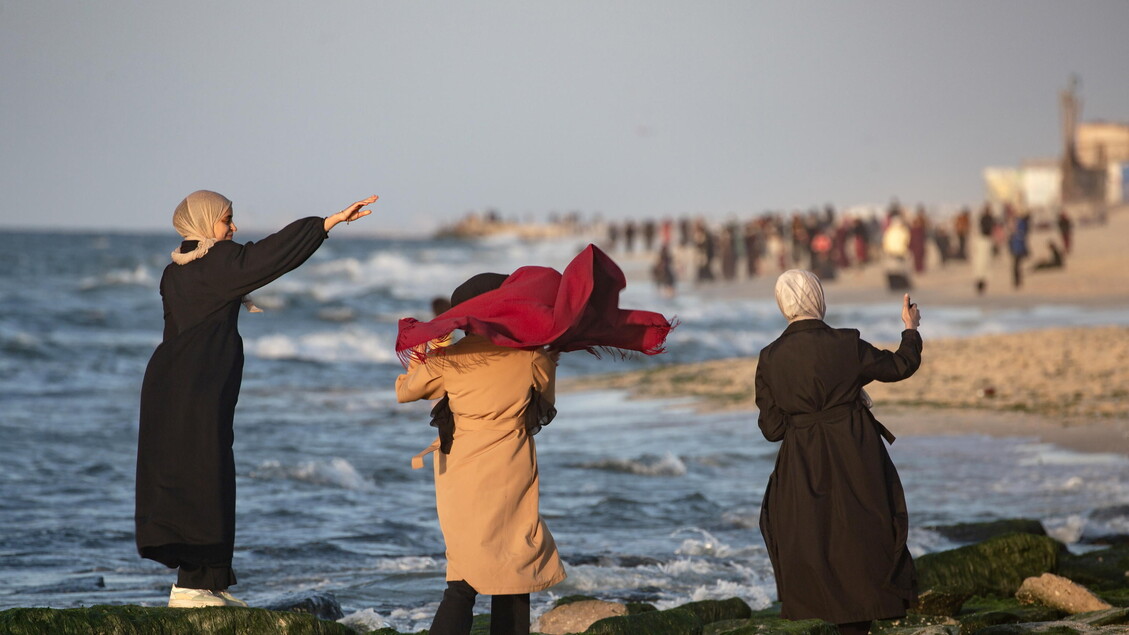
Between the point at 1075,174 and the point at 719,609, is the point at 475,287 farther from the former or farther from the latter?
the point at 1075,174

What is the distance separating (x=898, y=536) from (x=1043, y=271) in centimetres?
2898

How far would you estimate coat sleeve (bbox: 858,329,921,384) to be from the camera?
4.76 meters

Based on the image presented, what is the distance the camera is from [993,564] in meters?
7.05

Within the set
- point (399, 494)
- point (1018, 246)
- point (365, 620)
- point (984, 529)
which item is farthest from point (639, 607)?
point (1018, 246)

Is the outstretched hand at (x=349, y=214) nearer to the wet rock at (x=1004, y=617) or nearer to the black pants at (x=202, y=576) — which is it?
the black pants at (x=202, y=576)

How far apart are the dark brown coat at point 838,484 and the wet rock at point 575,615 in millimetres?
1530

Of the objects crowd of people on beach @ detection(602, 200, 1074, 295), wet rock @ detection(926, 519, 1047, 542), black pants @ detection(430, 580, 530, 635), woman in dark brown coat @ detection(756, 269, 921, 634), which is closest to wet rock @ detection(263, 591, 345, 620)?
black pants @ detection(430, 580, 530, 635)

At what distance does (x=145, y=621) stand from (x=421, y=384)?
→ 1.29 meters

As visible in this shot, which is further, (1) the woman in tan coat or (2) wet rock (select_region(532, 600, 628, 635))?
(2) wet rock (select_region(532, 600, 628, 635))

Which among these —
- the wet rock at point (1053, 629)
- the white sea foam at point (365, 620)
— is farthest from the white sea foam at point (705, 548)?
the wet rock at point (1053, 629)

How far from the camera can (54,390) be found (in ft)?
64.4

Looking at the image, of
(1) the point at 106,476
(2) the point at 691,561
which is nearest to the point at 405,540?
(2) the point at 691,561

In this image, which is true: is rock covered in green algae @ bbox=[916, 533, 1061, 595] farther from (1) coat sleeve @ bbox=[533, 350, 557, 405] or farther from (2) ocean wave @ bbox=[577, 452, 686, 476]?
(2) ocean wave @ bbox=[577, 452, 686, 476]

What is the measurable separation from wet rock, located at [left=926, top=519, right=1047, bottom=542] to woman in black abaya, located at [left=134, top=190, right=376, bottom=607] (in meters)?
4.83
